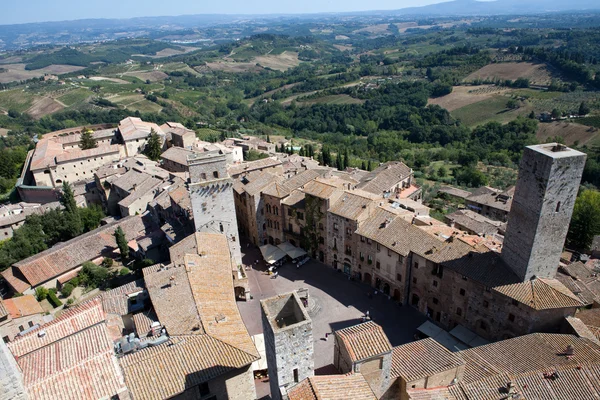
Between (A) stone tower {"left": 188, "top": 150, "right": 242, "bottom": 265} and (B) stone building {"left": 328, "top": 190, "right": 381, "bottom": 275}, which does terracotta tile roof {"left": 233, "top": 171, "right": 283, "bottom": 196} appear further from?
A: (B) stone building {"left": 328, "top": 190, "right": 381, "bottom": 275}

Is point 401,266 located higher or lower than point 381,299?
higher

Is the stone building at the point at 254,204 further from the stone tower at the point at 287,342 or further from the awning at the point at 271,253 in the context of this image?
the stone tower at the point at 287,342

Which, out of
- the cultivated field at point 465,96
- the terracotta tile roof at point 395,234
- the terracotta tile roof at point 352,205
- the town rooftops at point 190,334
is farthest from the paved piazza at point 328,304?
the cultivated field at point 465,96

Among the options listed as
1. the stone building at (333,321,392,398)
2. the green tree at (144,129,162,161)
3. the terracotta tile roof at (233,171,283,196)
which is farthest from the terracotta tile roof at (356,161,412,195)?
the green tree at (144,129,162,161)

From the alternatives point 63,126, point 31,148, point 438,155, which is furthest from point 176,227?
point 63,126

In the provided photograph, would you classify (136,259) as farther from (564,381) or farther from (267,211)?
(564,381)

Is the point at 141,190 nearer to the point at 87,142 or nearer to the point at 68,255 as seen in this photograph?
the point at 68,255

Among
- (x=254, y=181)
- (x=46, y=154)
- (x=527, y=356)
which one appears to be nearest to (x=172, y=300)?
(x=254, y=181)
